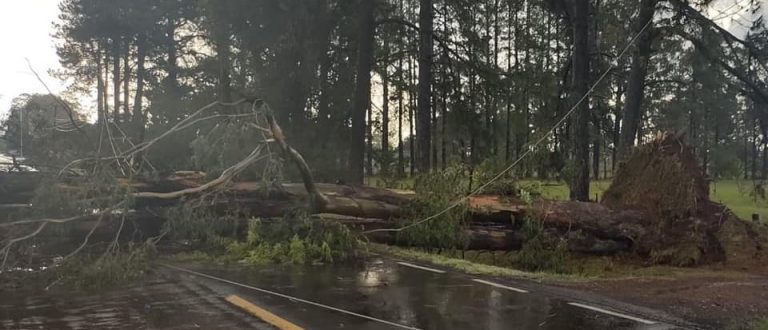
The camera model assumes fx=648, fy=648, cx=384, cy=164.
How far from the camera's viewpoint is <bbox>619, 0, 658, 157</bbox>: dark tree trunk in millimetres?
15359

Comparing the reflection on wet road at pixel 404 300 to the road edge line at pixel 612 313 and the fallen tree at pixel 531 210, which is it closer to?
the road edge line at pixel 612 313

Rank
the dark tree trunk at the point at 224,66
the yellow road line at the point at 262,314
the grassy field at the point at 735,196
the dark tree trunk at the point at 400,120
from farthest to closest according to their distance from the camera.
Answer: the dark tree trunk at the point at 400,120 → the dark tree trunk at the point at 224,66 → the grassy field at the point at 735,196 → the yellow road line at the point at 262,314

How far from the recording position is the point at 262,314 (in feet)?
20.2

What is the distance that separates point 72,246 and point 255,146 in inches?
124

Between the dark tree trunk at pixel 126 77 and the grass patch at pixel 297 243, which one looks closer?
the grass patch at pixel 297 243

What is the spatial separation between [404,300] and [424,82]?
42.3ft

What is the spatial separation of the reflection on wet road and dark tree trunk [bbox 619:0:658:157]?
8.86 meters

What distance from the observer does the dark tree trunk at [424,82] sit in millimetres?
18469

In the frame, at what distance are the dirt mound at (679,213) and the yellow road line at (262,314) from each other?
722 cm

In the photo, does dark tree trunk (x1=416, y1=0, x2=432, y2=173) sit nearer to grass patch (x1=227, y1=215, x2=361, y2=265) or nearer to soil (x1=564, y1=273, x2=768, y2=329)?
grass patch (x1=227, y1=215, x2=361, y2=265)

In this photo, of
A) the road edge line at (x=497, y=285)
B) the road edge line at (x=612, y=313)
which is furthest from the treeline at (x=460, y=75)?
the road edge line at (x=612, y=313)

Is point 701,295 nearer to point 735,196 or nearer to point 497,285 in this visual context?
point 497,285

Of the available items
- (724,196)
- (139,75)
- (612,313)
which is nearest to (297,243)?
(612,313)

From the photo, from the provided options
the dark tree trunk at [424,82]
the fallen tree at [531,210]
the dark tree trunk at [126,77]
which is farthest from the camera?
the dark tree trunk at [126,77]
